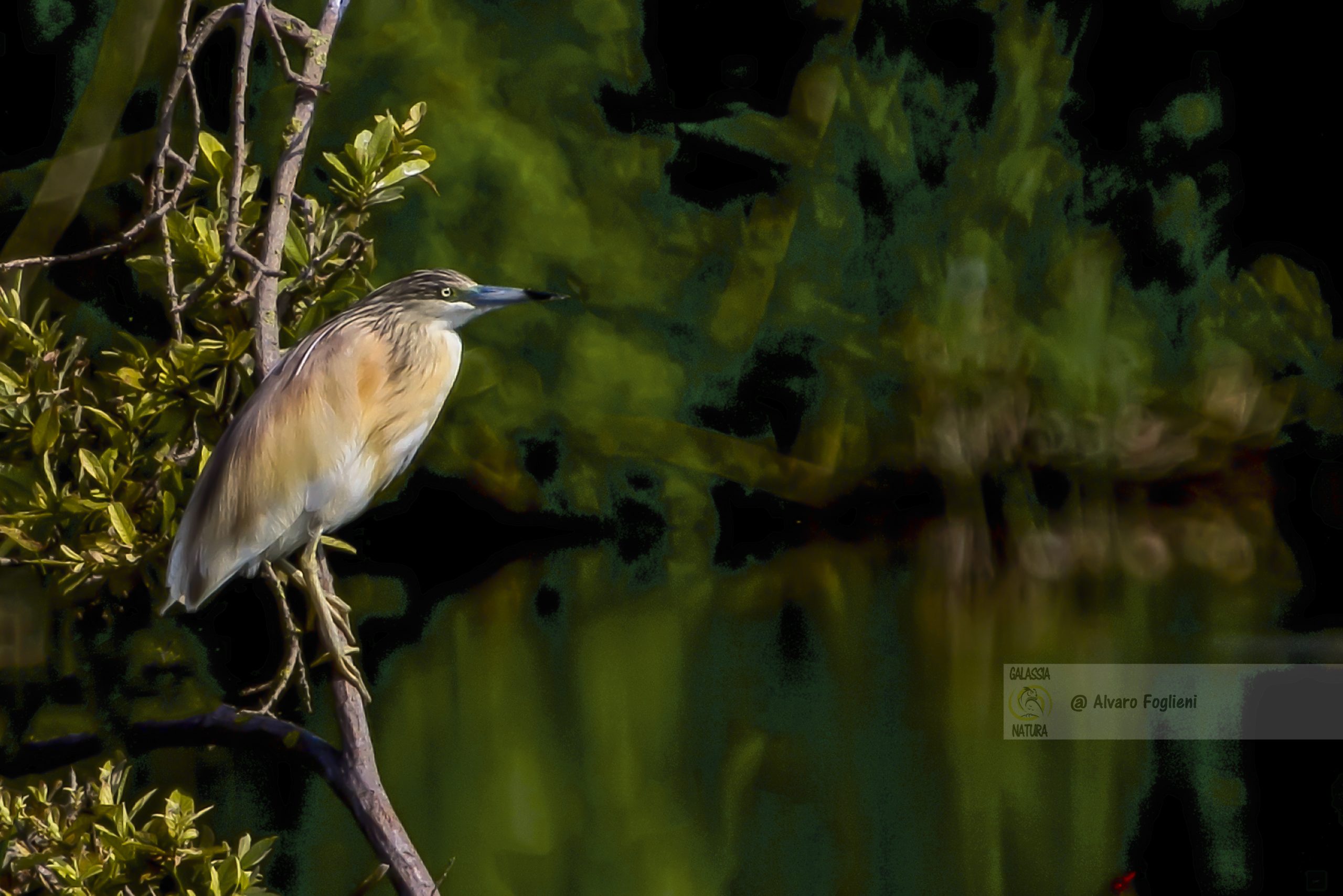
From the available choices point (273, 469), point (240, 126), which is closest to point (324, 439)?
point (273, 469)

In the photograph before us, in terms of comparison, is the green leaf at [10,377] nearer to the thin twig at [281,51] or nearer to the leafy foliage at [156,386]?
the leafy foliage at [156,386]

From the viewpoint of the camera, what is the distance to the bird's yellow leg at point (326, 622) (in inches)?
36.2

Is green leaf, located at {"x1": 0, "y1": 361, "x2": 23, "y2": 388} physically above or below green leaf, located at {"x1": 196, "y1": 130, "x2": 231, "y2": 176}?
below

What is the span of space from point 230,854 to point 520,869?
0.84 ft

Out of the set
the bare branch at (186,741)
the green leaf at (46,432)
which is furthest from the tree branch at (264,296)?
the green leaf at (46,432)

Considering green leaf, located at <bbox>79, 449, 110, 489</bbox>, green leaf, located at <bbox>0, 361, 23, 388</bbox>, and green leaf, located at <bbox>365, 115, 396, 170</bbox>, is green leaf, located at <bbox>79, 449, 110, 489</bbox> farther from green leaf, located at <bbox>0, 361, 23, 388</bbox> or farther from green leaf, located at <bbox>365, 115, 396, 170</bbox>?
green leaf, located at <bbox>365, 115, 396, 170</bbox>

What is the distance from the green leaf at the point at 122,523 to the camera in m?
0.88

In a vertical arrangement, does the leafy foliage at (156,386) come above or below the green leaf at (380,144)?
below

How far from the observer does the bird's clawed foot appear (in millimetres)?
923

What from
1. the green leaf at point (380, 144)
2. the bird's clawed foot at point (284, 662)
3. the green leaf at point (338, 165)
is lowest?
the bird's clawed foot at point (284, 662)

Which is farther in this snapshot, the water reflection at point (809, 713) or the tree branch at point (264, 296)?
the water reflection at point (809, 713)

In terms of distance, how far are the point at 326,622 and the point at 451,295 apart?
28cm

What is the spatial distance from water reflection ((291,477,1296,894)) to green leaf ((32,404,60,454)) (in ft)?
1.06

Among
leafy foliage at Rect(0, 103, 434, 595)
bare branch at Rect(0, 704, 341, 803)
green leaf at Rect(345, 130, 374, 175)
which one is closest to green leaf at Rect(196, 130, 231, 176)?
leafy foliage at Rect(0, 103, 434, 595)
